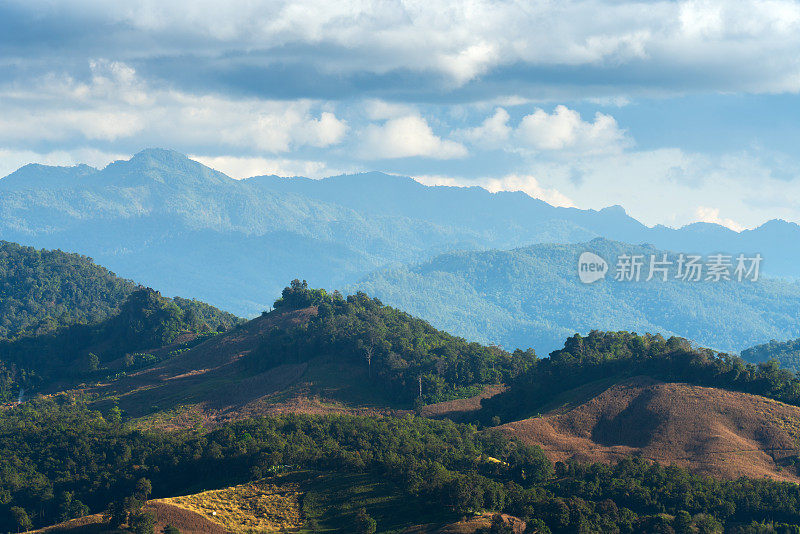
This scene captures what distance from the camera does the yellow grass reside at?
67312 mm

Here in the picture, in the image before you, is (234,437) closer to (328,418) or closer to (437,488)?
(328,418)

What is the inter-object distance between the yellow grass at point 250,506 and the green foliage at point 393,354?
1806 inches

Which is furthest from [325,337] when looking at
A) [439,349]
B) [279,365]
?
[439,349]

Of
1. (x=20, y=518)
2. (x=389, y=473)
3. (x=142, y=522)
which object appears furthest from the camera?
(x=20, y=518)

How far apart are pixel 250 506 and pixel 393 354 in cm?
5414

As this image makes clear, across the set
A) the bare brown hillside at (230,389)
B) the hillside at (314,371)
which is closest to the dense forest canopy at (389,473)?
the bare brown hillside at (230,389)

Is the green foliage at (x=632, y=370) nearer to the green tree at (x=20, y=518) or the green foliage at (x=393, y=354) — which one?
the green foliage at (x=393, y=354)

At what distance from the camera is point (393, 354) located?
4813 inches

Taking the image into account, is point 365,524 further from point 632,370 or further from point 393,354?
point 393,354

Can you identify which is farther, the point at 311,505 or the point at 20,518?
the point at 20,518

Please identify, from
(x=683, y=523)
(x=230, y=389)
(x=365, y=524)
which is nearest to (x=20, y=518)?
(x=365, y=524)

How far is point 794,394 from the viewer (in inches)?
3740

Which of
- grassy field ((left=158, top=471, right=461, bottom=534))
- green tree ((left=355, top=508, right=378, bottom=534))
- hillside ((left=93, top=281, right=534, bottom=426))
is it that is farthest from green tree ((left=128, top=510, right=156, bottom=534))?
hillside ((left=93, top=281, right=534, bottom=426))

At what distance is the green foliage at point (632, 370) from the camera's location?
95.9 metres
